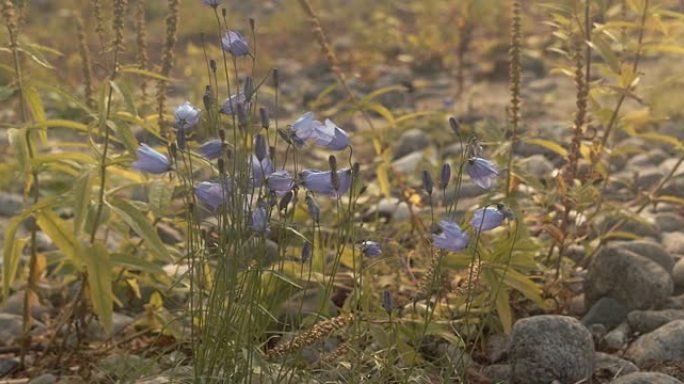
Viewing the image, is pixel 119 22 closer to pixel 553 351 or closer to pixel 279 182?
pixel 279 182

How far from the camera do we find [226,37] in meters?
2.50

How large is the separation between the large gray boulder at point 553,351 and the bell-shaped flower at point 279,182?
926 millimetres

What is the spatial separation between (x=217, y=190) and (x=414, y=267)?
1.52 meters

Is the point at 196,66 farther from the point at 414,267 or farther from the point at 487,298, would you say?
the point at 487,298

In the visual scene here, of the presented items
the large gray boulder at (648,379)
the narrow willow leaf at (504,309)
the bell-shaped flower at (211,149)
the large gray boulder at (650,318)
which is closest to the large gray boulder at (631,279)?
the large gray boulder at (650,318)

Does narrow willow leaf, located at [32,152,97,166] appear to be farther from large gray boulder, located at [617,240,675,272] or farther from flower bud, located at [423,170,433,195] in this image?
large gray boulder, located at [617,240,675,272]

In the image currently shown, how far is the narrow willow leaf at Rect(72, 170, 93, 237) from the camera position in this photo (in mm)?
2920

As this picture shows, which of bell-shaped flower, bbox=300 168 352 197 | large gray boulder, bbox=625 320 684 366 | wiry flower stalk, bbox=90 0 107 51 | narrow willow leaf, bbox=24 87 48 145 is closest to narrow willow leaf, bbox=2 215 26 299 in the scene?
narrow willow leaf, bbox=24 87 48 145

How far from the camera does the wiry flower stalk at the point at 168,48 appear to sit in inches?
122

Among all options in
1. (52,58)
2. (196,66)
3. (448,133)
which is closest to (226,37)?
(448,133)

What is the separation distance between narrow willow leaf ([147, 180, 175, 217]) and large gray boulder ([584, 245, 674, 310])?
1.34 metres

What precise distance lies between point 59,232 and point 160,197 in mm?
279

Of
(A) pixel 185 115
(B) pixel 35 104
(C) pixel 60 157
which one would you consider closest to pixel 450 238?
(A) pixel 185 115

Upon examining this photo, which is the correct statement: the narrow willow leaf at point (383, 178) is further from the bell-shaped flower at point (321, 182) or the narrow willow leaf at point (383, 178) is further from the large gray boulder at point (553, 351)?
the bell-shaped flower at point (321, 182)
